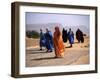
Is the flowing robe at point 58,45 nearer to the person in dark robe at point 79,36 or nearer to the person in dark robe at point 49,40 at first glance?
the person in dark robe at point 49,40

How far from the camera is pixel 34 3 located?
1.93 m

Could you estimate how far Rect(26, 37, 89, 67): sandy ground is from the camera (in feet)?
6.34

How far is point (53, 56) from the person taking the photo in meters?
2.02

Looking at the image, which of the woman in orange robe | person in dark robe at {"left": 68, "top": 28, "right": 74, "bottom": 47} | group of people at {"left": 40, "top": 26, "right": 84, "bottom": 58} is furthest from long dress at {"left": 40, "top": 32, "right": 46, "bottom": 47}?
person in dark robe at {"left": 68, "top": 28, "right": 74, "bottom": 47}

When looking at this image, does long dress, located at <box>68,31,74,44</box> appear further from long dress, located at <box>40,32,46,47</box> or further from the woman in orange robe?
long dress, located at <box>40,32,46,47</box>

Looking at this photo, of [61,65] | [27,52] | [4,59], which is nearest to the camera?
[4,59]

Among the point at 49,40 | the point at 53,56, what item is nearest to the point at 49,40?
the point at 49,40

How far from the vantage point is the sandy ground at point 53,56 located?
193 cm

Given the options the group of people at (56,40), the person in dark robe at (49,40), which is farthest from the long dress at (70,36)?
the person in dark robe at (49,40)

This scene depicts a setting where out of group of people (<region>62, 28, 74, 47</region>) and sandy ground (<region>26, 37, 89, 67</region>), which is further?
group of people (<region>62, 28, 74, 47</region>)

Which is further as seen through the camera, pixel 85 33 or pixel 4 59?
pixel 85 33

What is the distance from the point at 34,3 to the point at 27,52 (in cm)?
41

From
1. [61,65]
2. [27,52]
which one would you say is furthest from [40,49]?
[61,65]

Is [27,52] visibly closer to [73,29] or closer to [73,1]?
[73,29]
